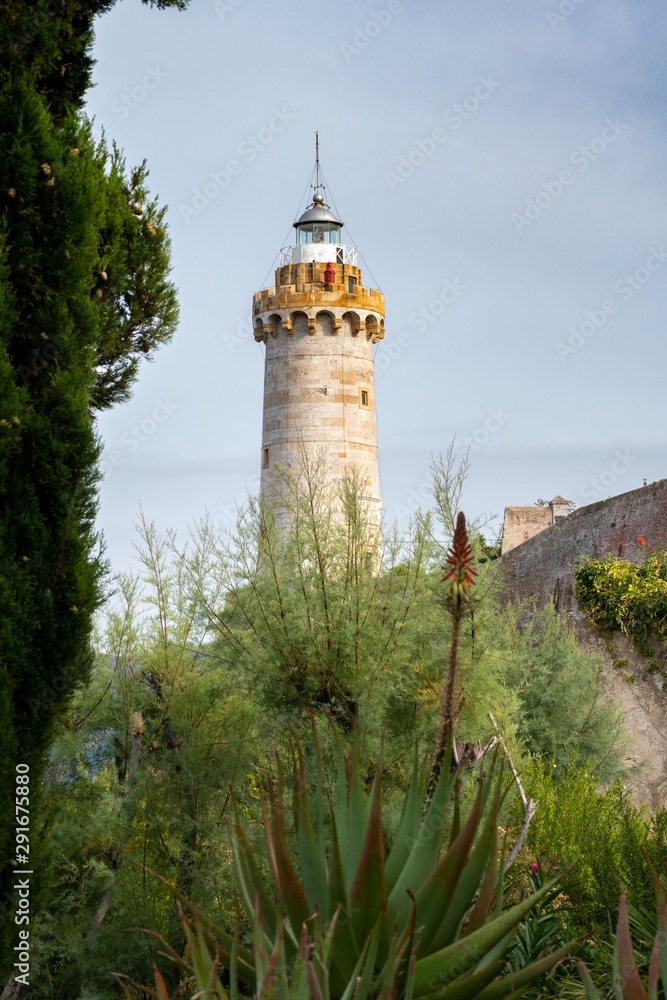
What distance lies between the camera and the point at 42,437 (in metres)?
5.59

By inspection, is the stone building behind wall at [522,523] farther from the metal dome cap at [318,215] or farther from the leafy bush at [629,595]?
the leafy bush at [629,595]

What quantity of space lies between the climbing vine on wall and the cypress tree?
9090mm

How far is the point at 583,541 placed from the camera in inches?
618

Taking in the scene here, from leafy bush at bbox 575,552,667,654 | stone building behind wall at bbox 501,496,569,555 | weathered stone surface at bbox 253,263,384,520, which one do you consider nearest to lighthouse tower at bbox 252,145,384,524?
weathered stone surface at bbox 253,263,384,520

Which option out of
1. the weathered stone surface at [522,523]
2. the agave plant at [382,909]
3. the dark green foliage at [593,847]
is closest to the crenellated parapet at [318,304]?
the weathered stone surface at [522,523]

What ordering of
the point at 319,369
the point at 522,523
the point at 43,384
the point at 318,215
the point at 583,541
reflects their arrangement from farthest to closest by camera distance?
the point at 522,523 → the point at 318,215 → the point at 319,369 → the point at 583,541 → the point at 43,384

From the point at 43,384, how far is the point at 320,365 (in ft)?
52.6

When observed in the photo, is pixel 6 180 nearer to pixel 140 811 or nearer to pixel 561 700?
pixel 140 811

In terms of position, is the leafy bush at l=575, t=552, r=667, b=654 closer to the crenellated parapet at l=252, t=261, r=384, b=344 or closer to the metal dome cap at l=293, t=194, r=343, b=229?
the crenellated parapet at l=252, t=261, r=384, b=344

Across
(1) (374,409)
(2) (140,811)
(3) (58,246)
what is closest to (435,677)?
(2) (140,811)

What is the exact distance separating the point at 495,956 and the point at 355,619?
181 inches

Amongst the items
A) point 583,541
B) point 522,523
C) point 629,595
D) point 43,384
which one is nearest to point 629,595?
point 629,595

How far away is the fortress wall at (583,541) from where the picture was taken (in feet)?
48.0

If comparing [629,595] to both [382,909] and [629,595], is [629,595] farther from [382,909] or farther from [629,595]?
[382,909]
